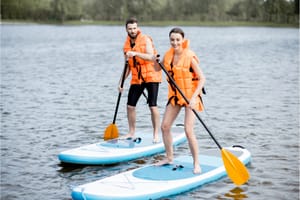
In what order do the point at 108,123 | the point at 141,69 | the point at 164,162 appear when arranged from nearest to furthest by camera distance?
the point at 164,162, the point at 141,69, the point at 108,123

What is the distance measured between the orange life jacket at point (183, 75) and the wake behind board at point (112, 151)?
178 centimetres

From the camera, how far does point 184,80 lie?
7.91 meters

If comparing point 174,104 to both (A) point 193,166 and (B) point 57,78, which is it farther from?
(B) point 57,78

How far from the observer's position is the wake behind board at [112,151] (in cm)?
923

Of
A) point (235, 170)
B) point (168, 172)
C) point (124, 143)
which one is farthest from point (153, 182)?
point (124, 143)

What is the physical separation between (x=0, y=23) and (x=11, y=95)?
302 feet

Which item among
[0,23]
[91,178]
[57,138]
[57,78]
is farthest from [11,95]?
[0,23]

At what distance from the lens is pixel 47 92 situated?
18797mm

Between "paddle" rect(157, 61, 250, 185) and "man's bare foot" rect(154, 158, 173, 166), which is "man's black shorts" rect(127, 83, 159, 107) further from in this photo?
"paddle" rect(157, 61, 250, 185)

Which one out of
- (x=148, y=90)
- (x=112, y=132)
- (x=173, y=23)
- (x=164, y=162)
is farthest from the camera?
(x=173, y=23)

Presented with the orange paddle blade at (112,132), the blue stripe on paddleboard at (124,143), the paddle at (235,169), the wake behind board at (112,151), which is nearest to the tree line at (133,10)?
the orange paddle blade at (112,132)

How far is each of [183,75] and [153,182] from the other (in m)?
1.46

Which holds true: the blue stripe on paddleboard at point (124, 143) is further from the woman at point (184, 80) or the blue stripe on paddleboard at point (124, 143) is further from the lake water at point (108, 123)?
the woman at point (184, 80)

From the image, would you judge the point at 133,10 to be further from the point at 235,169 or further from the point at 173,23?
the point at 235,169
